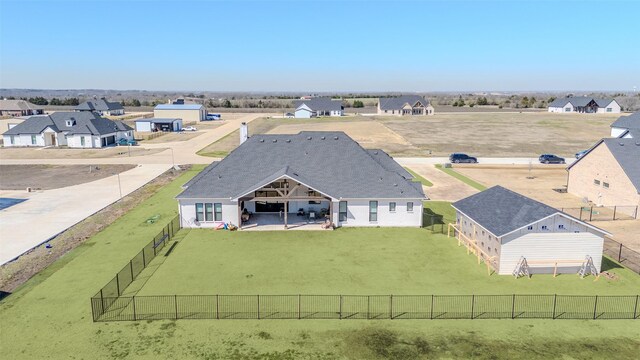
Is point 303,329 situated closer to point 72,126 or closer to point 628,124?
point 72,126

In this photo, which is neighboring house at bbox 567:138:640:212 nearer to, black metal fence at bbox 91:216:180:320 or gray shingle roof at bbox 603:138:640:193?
gray shingle roof at bbox 603:138:640:193

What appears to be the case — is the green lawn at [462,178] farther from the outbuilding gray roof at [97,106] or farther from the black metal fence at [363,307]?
the outbuilding gray roof at [97,106]

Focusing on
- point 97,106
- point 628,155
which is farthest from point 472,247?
point 97,106

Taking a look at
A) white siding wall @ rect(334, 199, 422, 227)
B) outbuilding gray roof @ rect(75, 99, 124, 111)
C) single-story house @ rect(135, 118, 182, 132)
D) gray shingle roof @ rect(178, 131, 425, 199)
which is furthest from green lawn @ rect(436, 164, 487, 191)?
outbuilding gray roof @ rect(75, 99, 124, 111)

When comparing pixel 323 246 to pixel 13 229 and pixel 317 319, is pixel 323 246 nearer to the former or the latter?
pixel 317 319

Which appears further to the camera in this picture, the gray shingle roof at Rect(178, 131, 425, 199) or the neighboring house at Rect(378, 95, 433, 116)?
the neighboring house at Rect(378, 95, 433, 116)

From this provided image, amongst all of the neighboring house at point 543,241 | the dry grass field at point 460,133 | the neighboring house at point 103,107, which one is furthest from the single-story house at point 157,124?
the neighboring house at point 543,241
